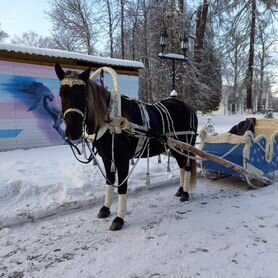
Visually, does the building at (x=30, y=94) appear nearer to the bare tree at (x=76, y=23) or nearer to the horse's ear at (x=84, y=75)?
the horse's ear at (x=84, y=75)

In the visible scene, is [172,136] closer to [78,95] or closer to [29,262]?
[78,95]

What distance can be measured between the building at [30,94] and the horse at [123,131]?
348 centimetres

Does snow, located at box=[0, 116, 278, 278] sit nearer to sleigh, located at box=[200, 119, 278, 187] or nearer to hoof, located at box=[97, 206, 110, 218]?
hoof, located at box=[97, 206, 110, 218]

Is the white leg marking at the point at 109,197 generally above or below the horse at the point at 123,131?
below

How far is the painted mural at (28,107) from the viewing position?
832 centimetres

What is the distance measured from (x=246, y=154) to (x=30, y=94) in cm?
601

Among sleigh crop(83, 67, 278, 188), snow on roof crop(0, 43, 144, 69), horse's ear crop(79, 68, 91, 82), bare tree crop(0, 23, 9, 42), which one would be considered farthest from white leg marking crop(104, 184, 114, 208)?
bare tree crop(0, 23, 9, 42)

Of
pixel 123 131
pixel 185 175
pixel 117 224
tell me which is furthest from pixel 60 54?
pixel 117 224

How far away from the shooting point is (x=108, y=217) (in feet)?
14.0

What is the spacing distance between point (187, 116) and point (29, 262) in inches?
126

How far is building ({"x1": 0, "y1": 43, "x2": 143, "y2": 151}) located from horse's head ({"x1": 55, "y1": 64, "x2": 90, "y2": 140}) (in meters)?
4.78

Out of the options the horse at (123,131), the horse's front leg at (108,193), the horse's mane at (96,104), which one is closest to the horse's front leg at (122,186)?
the horse at (123,131)

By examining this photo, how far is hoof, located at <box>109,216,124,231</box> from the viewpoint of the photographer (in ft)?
12.6

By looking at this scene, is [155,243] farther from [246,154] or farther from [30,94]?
[30,94]
